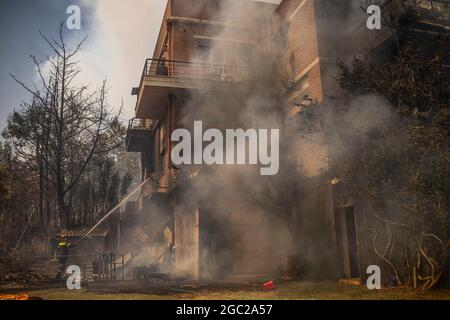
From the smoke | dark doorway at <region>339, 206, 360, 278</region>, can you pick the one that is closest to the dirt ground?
dark doorway at <region>339, 206, 360, 278</region>

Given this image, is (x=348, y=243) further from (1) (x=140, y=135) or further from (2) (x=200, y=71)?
(1) (x=140, y=135)

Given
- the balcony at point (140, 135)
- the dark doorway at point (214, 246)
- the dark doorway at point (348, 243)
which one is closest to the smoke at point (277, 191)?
the dark doorway at point (214, 246)

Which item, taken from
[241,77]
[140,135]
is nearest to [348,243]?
[241,77]

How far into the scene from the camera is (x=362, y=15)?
1041 cm

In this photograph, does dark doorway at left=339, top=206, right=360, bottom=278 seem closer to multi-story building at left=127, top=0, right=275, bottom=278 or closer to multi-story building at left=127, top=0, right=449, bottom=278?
multi-story building at left=127, top=0, right=449, bottom=278

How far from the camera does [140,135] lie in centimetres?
1931

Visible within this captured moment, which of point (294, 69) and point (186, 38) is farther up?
point (186, 38)

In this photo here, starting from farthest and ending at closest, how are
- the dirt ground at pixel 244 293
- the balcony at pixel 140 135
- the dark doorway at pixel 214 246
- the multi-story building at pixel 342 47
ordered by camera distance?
1. the balcony at pixel 140 135
2. the dark doorway at pixel 214 246
3. the multi-story building at pixel 342 47
4. the dirt ground at pixel 244 293

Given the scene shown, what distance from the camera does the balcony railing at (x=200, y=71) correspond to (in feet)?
44.4

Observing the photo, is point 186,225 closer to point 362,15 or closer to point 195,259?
point 195,259

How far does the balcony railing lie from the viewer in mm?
13531

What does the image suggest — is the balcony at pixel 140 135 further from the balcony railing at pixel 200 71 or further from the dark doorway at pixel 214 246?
the dark doorway at pixel 214 246
